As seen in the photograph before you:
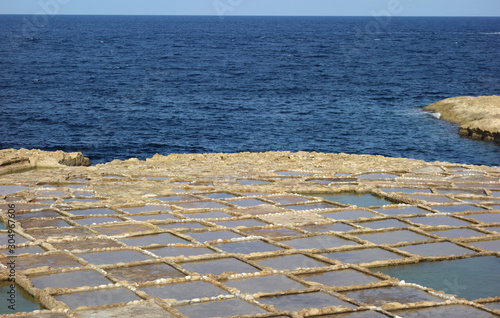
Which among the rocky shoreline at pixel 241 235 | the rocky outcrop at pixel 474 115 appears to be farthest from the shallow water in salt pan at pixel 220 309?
the rocky outcrop at pixel 474 115

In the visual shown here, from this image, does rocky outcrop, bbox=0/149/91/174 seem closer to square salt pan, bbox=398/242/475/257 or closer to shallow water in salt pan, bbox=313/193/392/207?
shallow water in salt pan, bbox=313/193/392/207

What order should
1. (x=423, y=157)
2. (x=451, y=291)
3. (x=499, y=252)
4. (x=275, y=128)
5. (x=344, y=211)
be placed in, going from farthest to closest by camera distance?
(x=275, y=128) → (x=423, y=157) → (x=344, y=211) → (x=499, y=252) → (x=451, y=291)

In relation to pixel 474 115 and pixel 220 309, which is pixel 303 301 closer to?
pixel 220 309

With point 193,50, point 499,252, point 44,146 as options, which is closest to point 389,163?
point 499,252

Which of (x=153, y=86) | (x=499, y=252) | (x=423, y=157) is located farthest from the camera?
(x=153, y=86)

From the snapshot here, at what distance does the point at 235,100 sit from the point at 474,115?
61.1 feet

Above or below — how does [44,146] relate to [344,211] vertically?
below

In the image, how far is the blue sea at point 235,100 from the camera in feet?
118

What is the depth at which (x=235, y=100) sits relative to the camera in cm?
5181

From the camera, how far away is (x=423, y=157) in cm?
3341

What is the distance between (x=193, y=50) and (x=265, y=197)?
87.8 meters

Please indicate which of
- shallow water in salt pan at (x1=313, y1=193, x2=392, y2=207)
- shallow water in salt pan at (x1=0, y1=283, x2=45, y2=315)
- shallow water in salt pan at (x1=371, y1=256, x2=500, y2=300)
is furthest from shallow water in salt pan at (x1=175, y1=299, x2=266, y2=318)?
shallow water in salt pan at (x1=313, y1=193, x2=392, y2=207)

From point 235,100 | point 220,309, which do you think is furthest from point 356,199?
point 235,100

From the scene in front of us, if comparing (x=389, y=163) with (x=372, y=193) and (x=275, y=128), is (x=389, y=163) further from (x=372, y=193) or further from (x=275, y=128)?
(x=275, y=128)
